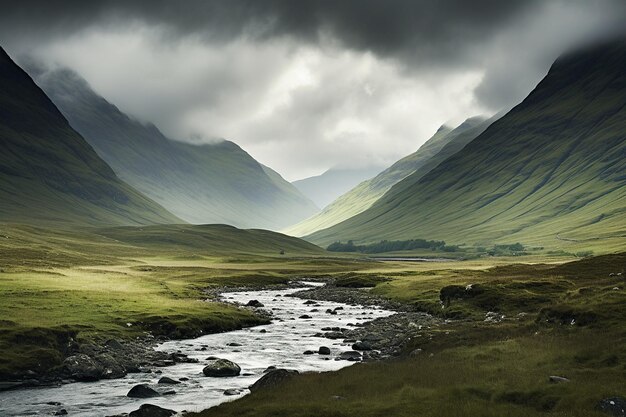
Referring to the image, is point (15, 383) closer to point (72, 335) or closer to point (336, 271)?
point (72, 335)

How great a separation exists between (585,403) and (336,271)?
165 metres

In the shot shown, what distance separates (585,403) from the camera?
27.4m

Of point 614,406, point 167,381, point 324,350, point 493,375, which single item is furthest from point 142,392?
point 614,406

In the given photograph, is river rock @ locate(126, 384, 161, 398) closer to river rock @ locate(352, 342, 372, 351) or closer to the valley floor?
the valley floor

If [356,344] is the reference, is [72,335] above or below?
above

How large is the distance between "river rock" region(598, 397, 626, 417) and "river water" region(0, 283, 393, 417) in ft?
76.1

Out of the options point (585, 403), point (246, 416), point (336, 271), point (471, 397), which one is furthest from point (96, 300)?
point (336, 271)

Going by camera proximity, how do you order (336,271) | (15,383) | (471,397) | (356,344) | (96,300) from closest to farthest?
(471,397)
(15,383)
(356,344)
(96,300)
(336,271)

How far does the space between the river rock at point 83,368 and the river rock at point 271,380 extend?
575 inches

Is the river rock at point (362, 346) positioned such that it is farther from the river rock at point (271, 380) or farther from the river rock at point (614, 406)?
the river rock at point (614, 406)

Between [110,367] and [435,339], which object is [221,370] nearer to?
[110,367]

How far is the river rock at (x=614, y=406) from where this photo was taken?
2588 centimetres

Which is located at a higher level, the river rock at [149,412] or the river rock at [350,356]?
the river rock at [149,412]

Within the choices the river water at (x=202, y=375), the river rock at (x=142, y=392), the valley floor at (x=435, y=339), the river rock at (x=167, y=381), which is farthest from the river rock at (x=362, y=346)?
the river rock at (x=142, y=392)
